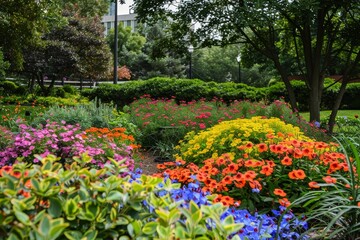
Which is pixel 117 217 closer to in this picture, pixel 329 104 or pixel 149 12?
pixel 149 12

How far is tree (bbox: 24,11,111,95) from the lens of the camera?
2011 centimetres

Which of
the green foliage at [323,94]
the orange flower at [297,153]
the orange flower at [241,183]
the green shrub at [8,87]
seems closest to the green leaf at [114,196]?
the orange flower at [241,183]

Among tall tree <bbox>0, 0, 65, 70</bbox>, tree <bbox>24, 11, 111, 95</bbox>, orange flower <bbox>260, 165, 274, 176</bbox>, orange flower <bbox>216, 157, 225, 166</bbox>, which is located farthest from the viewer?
tree <bbox>24, 11, 111, 95</bbox>

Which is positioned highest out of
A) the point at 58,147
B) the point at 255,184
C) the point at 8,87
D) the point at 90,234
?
the point at 90,234

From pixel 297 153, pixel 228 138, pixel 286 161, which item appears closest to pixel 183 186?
pixel 286 161

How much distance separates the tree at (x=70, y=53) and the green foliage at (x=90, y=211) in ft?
60.4

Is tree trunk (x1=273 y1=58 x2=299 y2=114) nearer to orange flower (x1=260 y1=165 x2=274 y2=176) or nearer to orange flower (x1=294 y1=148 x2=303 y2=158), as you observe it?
orange flower (x1=294 y1=148 x2=303 y2=158)

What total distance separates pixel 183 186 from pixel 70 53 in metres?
18.7

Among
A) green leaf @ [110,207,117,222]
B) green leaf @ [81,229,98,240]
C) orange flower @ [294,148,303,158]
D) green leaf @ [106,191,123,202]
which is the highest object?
green leaf @ [106,191,123,202]

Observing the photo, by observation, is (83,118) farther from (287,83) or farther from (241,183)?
(287,83)

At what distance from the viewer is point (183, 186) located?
8.93 ft

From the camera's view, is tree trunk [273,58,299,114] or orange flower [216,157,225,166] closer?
orange flower [216,157,225,166]

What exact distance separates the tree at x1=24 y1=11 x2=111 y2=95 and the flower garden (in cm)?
1390

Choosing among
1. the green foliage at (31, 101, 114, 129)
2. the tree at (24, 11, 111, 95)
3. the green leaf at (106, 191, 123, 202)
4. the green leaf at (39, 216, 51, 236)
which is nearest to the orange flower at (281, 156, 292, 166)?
the green leaf at (106, 191, 123, 202)
